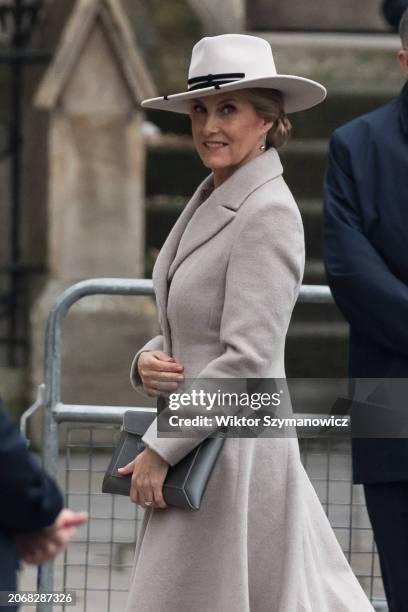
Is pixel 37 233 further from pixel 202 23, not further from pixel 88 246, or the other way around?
pixel 202 23

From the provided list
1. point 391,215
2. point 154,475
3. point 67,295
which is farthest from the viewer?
point 67,295

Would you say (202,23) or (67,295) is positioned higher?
(202,23)

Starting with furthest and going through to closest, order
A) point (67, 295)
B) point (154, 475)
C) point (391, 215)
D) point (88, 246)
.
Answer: point (88, 246), point (67, 295), point (391, 215), point (154, 475)

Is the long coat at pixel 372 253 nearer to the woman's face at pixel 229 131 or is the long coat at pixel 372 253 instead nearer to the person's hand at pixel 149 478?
the woman's face at pixel 229 131

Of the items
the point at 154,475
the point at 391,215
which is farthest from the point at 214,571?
the point at 391,215

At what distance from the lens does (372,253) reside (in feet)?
16.1

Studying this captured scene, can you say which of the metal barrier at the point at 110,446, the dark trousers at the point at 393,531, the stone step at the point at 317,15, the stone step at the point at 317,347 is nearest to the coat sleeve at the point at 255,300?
the dark trousers at the point at 393,531

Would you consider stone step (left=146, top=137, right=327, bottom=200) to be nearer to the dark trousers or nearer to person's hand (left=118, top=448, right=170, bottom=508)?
the dark trousers

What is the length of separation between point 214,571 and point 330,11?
6.98 meters

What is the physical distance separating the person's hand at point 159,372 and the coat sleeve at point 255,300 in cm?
12

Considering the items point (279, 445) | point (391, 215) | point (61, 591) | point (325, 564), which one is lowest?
point (61, 591)

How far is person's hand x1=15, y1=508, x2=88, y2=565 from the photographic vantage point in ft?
11.1

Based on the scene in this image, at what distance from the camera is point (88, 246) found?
10.4m

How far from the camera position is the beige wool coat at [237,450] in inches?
175
